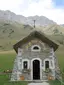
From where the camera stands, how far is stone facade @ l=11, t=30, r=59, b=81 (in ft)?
116

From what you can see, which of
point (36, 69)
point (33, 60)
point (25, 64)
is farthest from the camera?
point (36, 69)

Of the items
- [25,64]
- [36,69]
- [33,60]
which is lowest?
[36,69]

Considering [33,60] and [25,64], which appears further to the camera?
[33,60]

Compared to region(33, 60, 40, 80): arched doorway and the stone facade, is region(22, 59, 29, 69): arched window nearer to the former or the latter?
the stone facade

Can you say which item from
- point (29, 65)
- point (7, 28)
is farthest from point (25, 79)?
point (7, 28)

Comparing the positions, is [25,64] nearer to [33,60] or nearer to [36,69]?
[33,60]

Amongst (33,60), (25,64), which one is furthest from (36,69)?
(25,64)

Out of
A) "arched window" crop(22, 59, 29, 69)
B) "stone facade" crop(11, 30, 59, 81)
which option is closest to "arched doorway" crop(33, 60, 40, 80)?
"stone facade" crop(11, 30, 59, 81)

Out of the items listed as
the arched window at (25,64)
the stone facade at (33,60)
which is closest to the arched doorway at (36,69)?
the stone facade at (33,60)

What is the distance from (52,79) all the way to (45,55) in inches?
119

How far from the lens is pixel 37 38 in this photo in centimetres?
3622

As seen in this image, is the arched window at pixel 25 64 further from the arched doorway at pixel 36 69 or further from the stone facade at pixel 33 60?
the arched doorway at pixel 36 69

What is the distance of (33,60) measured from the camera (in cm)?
3588

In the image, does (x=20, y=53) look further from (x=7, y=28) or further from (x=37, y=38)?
(x=7, y=28)
